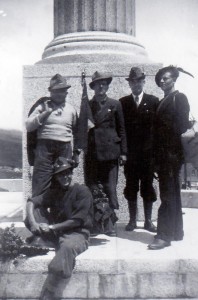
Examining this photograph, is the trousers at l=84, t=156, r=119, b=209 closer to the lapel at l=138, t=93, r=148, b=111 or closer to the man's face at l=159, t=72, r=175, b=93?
the lapel at l=138, t=93, r=148, b=111

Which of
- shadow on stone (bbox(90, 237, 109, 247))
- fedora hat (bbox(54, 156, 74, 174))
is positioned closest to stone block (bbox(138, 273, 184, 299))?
shadow on stone (bbox(90, 237, 109, 247))

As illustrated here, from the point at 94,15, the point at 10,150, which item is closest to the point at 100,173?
the point at 94,15

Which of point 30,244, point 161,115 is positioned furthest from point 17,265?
point 161,115

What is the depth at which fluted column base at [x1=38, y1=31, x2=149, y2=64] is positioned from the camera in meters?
7.38

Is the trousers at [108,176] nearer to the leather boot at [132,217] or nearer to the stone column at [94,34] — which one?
the leather boot at [132,217]

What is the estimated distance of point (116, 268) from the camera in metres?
4.60

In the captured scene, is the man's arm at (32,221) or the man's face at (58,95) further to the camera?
the man's face at (58,95)

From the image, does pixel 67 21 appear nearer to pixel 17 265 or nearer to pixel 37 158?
pixel 37 158

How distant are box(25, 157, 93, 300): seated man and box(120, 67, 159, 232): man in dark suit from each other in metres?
1.43

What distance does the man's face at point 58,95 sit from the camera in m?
5.83

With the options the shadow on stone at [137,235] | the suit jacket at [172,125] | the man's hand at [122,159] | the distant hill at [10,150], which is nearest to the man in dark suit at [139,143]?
the shadow on stone at [137,235]

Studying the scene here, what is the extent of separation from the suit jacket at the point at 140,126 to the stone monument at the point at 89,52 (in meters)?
0.86

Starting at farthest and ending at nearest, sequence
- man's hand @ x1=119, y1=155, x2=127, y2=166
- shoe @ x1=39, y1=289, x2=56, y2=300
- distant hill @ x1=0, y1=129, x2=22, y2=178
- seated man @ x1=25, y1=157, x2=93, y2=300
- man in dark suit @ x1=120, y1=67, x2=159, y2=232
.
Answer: distant hill @ x1=0, y1=129, x2=22, y2=178 < man in dark suit @ x1=120, y1=67, x2=159, y2=232 < man's hand @ x1=119, y1=155, x2=127, y2=166 < seated man @ x1=25, y1=157, x2=93, y2=300 < shoe @ x1=39, y1=289, x2=56, y2=300

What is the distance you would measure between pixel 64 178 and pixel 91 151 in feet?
4.49
